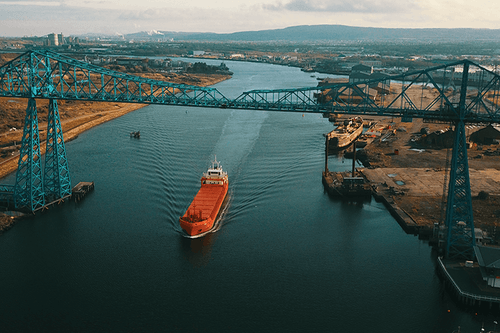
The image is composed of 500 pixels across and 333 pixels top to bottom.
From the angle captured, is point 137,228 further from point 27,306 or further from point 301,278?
point 301,278

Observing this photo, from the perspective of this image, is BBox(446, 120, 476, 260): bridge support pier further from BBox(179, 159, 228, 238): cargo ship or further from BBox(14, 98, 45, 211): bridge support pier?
BBox(14, 98, 45, 211): bridge support pier

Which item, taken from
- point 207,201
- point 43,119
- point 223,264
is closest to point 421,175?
point 207,201

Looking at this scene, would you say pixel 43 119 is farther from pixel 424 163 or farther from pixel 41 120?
pixel 424 163

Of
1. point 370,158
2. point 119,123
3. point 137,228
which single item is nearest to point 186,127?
point 119,123

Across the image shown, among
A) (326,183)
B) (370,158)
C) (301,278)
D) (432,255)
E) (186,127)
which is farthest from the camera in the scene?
(186,127)

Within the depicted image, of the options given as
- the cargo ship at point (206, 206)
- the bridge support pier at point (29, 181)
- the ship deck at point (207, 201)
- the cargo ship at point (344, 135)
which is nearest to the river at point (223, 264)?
the cargo ship at point (206, 206)

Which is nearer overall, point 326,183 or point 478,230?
point 478,230
